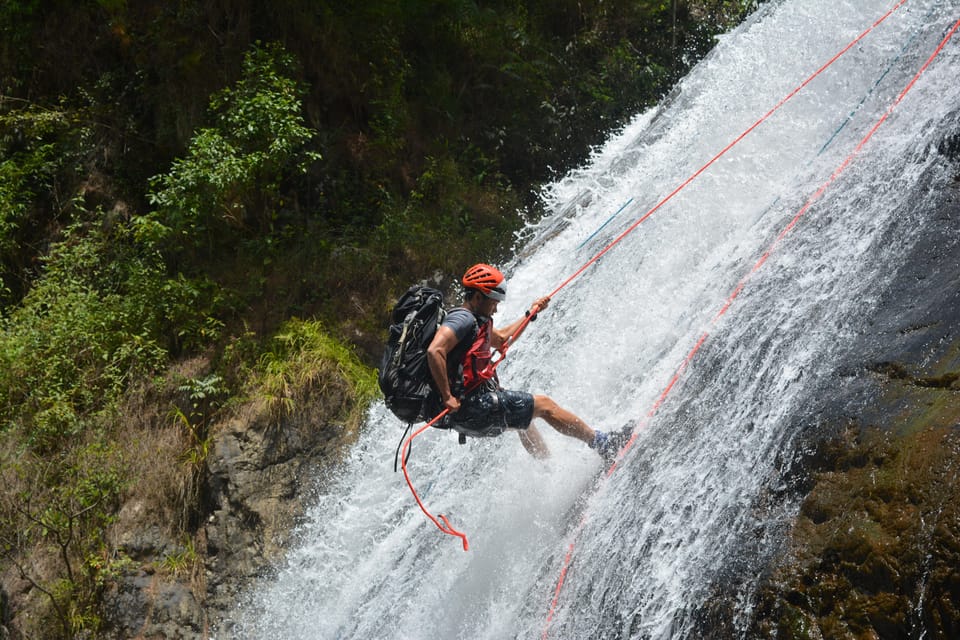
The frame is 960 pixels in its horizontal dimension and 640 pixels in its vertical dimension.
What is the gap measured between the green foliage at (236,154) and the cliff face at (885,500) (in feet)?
19.8

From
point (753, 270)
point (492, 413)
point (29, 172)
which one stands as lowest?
point (753, 270)

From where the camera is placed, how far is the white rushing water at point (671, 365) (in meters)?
4.65

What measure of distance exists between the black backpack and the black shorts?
263 millimetres

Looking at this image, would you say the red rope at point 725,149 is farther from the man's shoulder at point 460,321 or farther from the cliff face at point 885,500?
the cliff face at point 885,500

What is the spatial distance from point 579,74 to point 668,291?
208 inches

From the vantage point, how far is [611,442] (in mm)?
5379

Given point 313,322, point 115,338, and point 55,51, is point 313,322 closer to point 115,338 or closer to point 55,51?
point 115,338

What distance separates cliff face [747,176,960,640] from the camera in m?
3.55

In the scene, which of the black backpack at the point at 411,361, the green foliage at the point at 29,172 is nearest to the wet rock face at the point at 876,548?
the black backpack at the point at 411,361

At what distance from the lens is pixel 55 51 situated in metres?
10.5

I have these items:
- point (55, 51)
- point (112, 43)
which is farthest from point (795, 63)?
point (55, 51)

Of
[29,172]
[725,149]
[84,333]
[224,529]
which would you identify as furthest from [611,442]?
[29,172]

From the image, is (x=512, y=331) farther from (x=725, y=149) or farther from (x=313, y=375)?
(x=725, y=149)

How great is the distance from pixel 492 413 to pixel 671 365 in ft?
4.55
